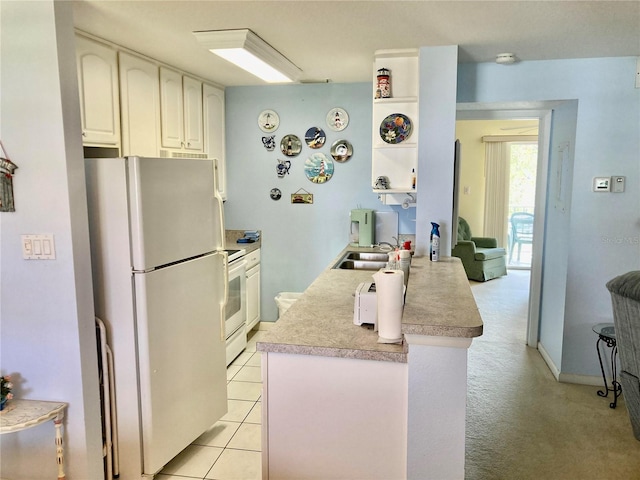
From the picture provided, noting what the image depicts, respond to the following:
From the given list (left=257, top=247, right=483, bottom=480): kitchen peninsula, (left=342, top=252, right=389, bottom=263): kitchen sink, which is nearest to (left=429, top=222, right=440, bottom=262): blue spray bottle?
Result: (left=342, top=252, right=389, bottom=263): kitchen sink

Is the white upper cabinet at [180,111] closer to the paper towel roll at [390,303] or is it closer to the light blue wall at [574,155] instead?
the light blue wall at [574,155]

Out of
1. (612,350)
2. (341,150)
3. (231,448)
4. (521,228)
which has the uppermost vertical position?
(341,150)

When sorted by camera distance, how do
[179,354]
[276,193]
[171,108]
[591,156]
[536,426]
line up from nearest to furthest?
[179,354] → [536,426] → [591,156] → [171,108] → [276,193]

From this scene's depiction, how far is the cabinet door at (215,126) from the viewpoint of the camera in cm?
395

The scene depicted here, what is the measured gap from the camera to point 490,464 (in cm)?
253

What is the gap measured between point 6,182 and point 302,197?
2619mm

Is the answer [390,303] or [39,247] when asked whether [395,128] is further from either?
[39,247]

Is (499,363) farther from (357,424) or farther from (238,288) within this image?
(357,424)

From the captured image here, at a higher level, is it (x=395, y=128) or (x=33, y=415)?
(x=395, y=128)

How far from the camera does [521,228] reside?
7.66 m

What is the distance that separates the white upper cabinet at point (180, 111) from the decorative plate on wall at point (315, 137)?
93cm

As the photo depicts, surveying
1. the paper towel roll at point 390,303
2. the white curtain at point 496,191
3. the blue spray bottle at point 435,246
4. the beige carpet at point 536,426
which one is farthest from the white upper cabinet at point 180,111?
the white curtain at point 496,191

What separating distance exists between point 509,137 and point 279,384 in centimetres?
651

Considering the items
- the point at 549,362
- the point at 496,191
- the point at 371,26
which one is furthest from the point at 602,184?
the point at 496,191
